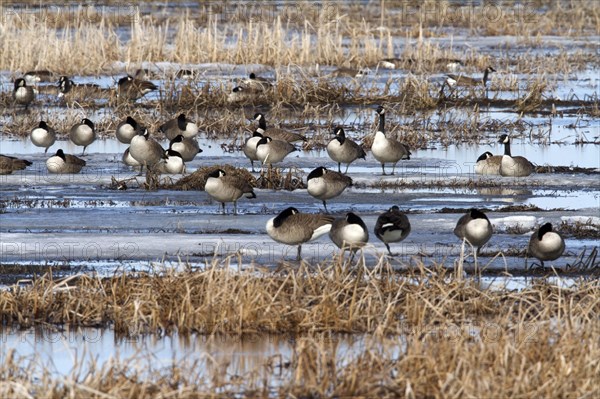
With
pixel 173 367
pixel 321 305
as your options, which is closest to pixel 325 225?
pixel 321 305

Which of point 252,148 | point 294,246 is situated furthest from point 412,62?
point 294,246

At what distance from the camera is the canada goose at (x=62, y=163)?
1659 centimetres

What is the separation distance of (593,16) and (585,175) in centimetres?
2998

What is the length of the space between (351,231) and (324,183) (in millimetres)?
3065

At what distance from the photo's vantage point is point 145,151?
1641 cm

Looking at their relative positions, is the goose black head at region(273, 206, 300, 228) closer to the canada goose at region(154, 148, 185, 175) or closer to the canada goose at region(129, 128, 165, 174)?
the canada goose at region(154, 148, 185, 175)

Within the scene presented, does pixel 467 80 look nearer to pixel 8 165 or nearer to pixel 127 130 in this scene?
pixel 127 130

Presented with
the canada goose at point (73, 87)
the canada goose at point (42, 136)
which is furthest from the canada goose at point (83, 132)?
the canada goose at point (73, 87)

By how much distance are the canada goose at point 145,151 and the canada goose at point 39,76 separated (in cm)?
1098

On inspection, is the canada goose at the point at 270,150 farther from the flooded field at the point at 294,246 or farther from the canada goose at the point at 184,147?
the canada goose at the point at 184,147

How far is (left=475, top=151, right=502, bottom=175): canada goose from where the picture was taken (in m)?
16.6

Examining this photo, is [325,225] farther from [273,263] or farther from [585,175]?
[585,175]

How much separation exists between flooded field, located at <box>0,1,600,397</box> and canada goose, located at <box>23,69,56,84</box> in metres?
0.19

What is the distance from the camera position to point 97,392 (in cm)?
628
